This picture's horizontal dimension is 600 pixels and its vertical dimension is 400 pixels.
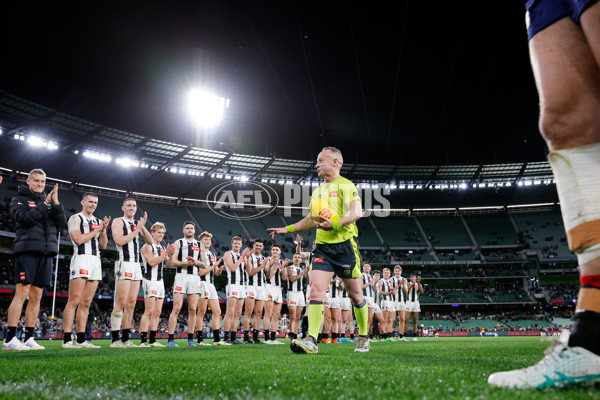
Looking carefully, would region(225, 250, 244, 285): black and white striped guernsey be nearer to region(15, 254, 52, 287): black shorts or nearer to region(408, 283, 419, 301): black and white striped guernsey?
region(15, 254, 52, 287): black shorts

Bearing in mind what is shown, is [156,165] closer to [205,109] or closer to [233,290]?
[205,109]

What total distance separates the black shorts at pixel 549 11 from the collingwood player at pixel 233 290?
28.0 feet

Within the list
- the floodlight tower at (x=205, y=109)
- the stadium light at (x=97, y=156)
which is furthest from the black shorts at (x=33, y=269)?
the stadium light at (x=97, y=156)

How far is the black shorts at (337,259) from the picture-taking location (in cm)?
511

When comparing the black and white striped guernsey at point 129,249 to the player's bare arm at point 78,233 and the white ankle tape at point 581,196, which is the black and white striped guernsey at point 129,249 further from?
the white ankle tape at point 581,196

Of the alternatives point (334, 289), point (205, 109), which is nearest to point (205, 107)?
point (205, 109)

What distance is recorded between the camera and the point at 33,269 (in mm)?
5945

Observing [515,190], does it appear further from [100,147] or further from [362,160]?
[100,147]

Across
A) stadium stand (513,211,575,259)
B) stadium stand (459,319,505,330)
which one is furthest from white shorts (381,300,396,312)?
stadium stand (513,211,575,259)

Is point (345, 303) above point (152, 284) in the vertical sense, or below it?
below

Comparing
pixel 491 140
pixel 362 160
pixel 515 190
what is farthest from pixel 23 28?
pixel 515 190

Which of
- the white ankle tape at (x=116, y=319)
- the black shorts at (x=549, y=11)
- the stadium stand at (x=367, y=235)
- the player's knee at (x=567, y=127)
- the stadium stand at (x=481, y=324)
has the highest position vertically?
the stadium stand at (x=367, y=235)

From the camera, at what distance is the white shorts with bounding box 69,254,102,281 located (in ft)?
21.4

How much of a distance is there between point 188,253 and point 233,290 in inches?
72.9
